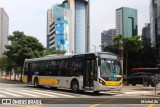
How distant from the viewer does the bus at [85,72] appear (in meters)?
24.6

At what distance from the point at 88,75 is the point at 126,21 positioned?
2818 inches

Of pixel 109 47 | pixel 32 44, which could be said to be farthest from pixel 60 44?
pixel 32 44

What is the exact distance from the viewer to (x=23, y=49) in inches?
2128

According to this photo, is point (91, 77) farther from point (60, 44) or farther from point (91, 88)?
point (60, 44)

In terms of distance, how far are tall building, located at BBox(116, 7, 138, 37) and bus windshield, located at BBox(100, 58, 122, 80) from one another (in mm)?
66653

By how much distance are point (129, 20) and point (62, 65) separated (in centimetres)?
6888

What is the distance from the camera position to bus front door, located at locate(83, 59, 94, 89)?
994 inches

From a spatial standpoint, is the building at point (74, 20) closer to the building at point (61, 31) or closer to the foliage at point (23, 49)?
the building at point (61, 31)

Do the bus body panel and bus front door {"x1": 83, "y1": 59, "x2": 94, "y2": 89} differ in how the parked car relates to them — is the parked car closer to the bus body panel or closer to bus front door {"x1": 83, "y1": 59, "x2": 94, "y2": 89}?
the bus body panel

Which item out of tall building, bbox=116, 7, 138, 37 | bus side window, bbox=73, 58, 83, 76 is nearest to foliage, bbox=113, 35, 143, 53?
bus side window, bbox=73, 58, 83, 76

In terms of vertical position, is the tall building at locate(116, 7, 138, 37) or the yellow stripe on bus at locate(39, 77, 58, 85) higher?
the tall building at locate(116, 7, 138, 37)

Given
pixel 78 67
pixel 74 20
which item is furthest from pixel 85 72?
pixel 74 20

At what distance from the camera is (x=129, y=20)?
95875 millimetres

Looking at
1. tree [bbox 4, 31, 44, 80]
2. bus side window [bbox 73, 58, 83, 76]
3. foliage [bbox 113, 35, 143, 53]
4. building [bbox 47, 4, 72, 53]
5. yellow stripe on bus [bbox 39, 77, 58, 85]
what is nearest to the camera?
bus side window [bbox 73, 58, 83, 76]
